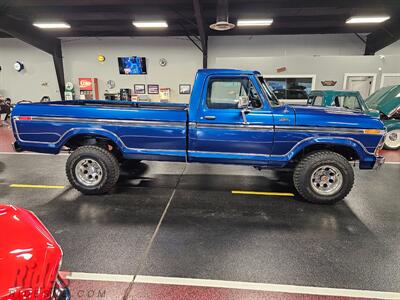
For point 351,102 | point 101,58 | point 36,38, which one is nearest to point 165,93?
point 101,58

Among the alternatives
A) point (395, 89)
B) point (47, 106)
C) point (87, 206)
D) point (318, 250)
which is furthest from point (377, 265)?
point (395, 89)

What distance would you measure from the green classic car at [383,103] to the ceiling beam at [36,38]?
11.8m

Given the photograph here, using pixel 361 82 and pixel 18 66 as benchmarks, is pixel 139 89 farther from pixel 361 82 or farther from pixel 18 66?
pixel 361 82

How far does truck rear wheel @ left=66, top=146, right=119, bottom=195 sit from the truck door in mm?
1212

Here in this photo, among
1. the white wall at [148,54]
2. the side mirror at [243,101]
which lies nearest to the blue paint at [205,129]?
the side mirror at [243,101]

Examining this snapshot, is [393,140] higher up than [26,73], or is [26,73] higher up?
[26,73]

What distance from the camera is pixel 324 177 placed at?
3.58 m

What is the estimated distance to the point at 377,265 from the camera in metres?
2.35

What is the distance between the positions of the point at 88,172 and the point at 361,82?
34.4 feet

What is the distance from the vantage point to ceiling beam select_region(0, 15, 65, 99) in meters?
10.2

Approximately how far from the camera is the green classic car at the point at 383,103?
701cm

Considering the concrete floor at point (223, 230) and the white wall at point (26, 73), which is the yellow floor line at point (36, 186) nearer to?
the concrete floor at point (223, 230)

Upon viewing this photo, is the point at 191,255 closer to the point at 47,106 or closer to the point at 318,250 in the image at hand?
the point at 318,250

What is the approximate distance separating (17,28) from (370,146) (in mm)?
13244
